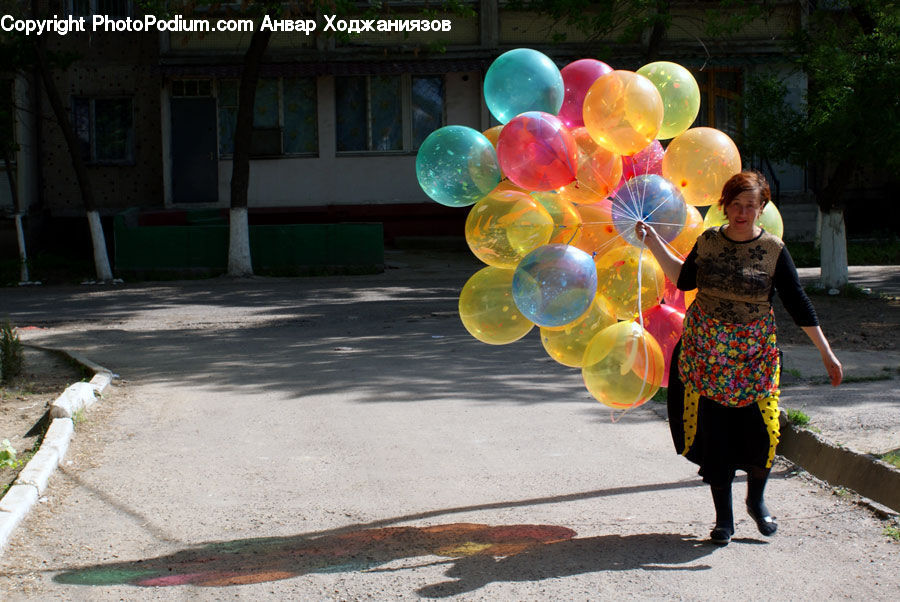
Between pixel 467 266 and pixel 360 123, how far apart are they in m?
5.44

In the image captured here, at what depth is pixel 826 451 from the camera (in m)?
6.29

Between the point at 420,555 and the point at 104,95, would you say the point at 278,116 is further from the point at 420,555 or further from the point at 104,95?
the point at 420,555

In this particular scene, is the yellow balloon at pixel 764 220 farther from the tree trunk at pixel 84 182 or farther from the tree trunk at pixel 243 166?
the tree trunk at pixel 84 182

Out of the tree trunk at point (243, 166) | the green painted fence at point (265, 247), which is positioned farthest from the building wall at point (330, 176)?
the tree trunk at point (243, 166)

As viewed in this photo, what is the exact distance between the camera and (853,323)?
41.8 feet

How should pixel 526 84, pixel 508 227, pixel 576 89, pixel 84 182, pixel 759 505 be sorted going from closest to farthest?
pixel 759 505 < pixel 508 227 < pixel 526 84 < pixel 576 89 < pixel 84 182

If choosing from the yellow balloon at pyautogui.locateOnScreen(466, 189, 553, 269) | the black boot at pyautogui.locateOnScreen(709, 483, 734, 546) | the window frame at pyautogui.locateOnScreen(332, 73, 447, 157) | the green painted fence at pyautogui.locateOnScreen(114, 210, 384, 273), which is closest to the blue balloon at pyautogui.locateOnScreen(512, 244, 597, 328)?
the yellow balloon at pyautogui.locateOnScreen(466, 189, 553, 269)

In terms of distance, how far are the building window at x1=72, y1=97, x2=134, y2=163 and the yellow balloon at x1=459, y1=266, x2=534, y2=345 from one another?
2209 cm

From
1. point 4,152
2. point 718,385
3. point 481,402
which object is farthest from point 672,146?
point 4,152

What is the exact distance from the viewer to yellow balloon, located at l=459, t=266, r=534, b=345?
17.5ft

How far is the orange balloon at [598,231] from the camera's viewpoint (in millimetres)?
5336

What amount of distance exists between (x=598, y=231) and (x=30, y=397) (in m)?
6.03

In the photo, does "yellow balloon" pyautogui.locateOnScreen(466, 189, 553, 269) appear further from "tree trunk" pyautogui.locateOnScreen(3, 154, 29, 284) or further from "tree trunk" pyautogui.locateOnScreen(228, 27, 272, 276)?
"tree trunk" pyautogui.locateOnScreen(3, 154, 29, 284)

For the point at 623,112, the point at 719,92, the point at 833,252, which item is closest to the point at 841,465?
the point at 623,112
